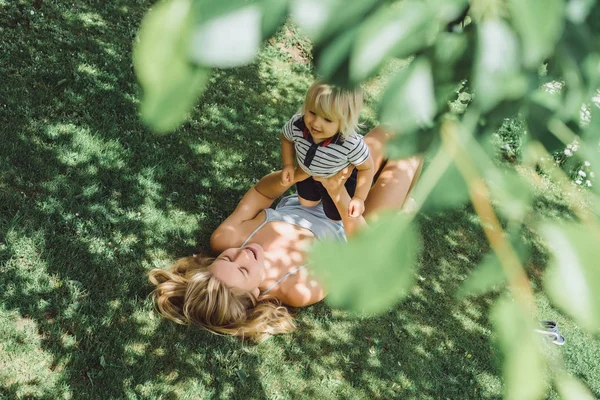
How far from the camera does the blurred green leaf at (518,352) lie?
0.43m

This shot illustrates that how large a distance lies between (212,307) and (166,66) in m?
3.47

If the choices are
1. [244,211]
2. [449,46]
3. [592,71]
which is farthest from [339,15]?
[244,211]

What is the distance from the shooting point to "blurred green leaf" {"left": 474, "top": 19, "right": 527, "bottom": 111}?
46cm

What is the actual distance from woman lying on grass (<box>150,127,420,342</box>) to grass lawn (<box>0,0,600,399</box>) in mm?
155

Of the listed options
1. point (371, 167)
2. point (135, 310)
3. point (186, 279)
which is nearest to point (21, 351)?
point (135, 310)

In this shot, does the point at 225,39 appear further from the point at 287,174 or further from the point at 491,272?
the point at 287,174

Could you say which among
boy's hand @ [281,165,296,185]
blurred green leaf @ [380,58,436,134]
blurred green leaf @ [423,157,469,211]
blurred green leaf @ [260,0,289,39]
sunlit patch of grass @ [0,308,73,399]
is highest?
blurred green leaf @ [260,0,289,39]

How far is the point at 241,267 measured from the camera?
13.0 feet

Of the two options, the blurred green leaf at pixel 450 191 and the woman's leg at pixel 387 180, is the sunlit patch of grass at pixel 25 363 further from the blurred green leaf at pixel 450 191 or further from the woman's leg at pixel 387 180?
the blurred green leaf at pixel 450 191

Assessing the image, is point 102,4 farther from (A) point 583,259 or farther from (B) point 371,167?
(A) point 583,259

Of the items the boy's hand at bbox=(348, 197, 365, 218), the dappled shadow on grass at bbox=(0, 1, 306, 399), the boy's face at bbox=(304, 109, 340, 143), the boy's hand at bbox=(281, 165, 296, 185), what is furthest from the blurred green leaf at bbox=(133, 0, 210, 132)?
the boy's hand at bbox=(281, 165, 296, 185)

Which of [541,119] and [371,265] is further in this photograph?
[541,119]

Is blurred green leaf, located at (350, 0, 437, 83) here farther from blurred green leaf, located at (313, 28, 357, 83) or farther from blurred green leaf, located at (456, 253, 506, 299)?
blurred green leaf, located at (456, 253, 506, 299)

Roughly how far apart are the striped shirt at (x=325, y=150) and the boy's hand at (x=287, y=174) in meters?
0.16
